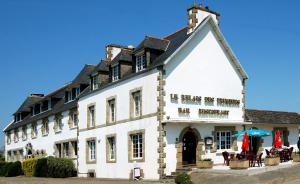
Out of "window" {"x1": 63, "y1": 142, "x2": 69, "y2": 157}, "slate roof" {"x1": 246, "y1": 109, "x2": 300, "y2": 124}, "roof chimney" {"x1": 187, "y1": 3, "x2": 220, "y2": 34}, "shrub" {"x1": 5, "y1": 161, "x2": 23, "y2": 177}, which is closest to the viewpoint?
"roof chimney" {"x1": 187, "y1": 3, "x2": 220, "y2": 34}

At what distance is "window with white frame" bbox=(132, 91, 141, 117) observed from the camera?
27016 mm

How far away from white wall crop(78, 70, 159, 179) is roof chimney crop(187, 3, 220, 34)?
379 centimetres

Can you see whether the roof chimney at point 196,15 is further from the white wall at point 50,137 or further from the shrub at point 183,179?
the white wall at point 50,137

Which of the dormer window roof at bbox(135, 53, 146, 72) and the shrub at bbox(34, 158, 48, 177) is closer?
the dormer window roof at bbox(135, 53, 146, 72)

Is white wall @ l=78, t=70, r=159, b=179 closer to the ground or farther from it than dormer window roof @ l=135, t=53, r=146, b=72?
closer to the ground

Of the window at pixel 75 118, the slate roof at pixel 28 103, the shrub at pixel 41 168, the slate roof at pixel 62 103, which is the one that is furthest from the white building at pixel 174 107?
the slate roof at pixel 28 103

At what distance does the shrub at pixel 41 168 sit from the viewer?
1369 inches

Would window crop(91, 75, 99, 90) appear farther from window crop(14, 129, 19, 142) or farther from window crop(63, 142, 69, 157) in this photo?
window crop(14, 129, 19, 142)

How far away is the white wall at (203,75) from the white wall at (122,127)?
114 centimetres

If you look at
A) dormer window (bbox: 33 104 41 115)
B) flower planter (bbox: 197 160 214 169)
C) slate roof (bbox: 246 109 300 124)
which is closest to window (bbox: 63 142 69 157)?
dormer window (bbox: 33 104 41 115)

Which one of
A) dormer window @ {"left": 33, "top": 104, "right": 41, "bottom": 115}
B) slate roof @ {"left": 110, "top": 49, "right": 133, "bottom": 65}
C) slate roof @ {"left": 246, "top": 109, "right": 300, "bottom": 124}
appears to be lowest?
slate roof @ {"left": 246, "top": 109, "right": 300, "bottom": 124}

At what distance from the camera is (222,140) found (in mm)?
27156

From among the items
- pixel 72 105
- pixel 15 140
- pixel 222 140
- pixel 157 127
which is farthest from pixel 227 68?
pixel 15 140

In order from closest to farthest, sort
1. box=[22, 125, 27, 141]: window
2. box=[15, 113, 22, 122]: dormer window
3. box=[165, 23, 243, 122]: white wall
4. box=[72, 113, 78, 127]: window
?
box=[165, 23, 243, 122]: white wall → box=[72, 113, 78, 127]: window → box=[22, 125, 27, 141]: window → box=[15, 113, 22, 122]: dormer window
